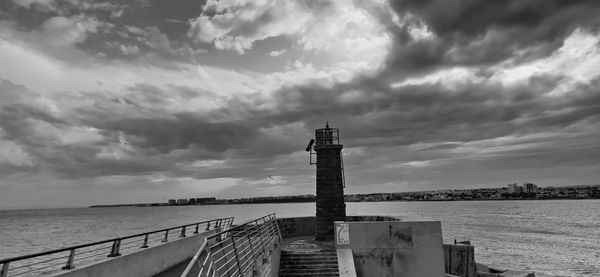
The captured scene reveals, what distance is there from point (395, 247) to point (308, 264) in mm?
3489

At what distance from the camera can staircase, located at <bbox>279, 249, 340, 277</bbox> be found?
15328 mm

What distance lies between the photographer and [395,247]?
52.1 ft

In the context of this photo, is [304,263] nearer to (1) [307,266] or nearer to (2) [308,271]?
(1) [307,266]

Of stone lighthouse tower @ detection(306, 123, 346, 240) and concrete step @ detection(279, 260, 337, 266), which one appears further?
stone lighthouse tower @ detection(306, 123, 346, 240)

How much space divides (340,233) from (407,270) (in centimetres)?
296

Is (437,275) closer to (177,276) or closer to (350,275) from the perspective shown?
(350,275)

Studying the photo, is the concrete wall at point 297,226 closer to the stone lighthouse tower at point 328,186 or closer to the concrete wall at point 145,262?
the stone lighthouse tower at point 328,186

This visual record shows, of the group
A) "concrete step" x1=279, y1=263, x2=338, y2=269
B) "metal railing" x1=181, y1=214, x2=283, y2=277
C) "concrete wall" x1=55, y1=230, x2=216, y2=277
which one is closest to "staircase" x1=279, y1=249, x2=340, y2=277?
"concrete step" x1=279, y1=263, x2=338, y2=269

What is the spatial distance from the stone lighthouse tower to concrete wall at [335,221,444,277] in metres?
4.97

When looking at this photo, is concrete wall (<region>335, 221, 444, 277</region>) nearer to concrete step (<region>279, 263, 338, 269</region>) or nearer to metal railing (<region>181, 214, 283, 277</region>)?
concrete step (<region>279, 263, 338, 269</region>)

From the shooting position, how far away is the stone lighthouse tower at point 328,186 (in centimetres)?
2105

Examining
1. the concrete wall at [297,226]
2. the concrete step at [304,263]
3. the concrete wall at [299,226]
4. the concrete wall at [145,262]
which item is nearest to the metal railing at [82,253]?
the concrete wall at [145,262]

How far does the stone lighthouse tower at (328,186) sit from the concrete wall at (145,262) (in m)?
6.90

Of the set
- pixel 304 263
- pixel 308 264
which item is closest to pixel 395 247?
pixel 308 264
